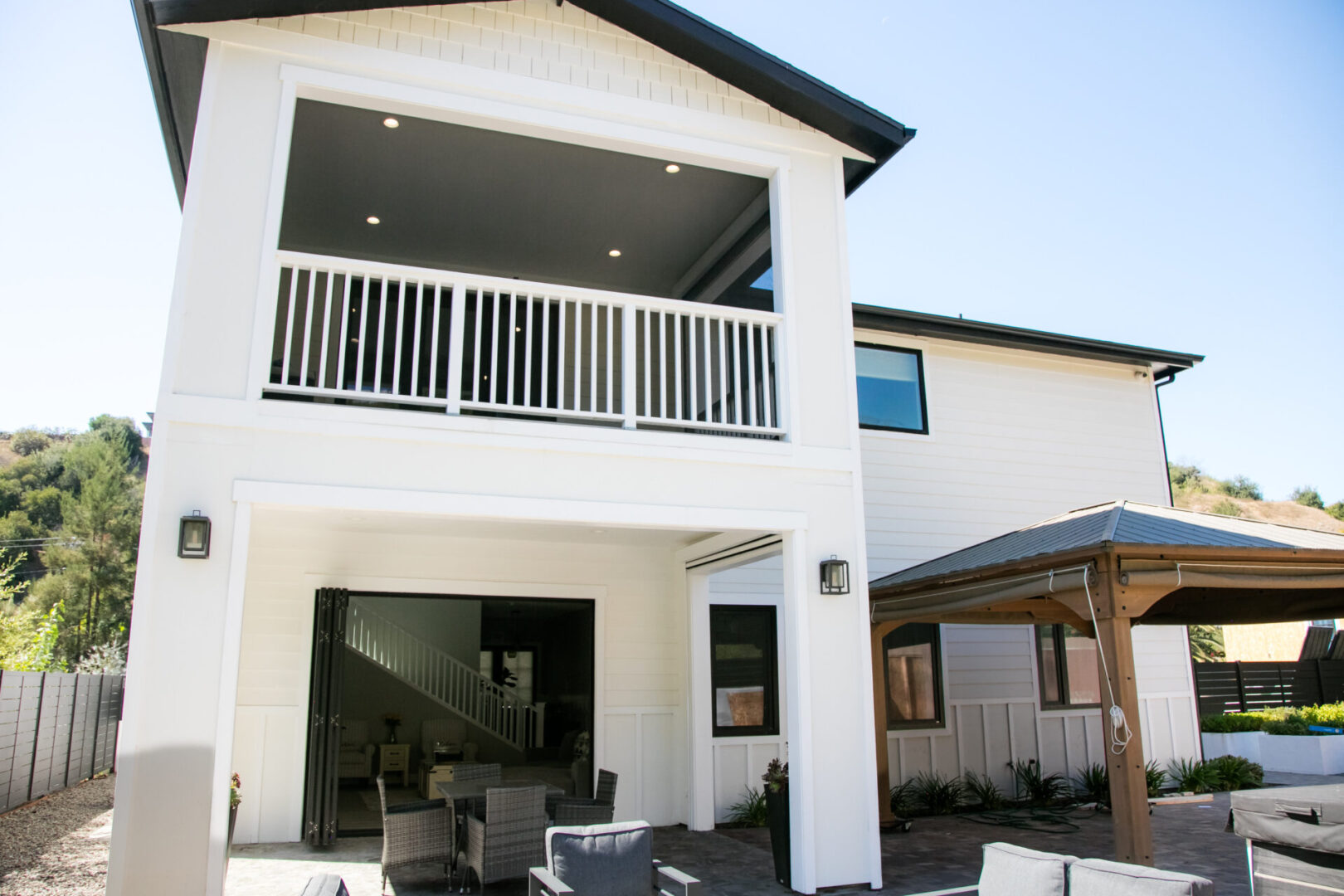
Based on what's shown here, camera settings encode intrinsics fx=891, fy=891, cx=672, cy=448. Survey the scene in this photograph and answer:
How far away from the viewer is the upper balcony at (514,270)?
6207 mm

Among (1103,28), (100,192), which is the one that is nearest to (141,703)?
(1103,28)

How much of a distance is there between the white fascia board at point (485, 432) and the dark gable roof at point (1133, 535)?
→ 1.43 m

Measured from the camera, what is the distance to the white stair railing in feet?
44.8

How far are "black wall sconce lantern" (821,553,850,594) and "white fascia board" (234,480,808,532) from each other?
1.16ft

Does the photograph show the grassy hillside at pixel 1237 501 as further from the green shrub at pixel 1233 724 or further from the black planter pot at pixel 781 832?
the black planter pot at pixel 781 832

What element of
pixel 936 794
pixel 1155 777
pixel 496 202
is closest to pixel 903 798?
pixel 936 794

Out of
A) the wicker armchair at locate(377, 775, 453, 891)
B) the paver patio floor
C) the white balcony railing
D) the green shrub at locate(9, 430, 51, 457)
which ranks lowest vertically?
the paver patio floor

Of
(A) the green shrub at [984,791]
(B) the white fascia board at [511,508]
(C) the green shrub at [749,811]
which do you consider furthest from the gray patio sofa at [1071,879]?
(A) the green shrub at [984,791]

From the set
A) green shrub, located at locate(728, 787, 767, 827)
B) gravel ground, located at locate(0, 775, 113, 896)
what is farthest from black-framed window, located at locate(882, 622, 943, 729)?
gravel ground, located at locate(0, 775, 113, 896)

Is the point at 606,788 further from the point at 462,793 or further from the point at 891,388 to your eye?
the point at 891,388

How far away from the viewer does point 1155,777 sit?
10469 millimetres

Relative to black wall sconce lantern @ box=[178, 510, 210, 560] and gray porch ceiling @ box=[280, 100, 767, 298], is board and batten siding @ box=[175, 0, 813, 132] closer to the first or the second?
gray porch ceiling @ box=[280, 100, 767, 298]

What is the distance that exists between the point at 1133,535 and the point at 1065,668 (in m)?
5.74

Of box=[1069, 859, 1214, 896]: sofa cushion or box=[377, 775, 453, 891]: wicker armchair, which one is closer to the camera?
box=[1069, 859, 1214, 896]: sofa cushion
